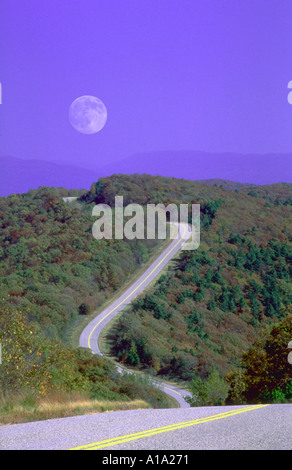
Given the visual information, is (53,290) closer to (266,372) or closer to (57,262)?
(57,262)

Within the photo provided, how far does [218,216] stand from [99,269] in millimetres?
24047

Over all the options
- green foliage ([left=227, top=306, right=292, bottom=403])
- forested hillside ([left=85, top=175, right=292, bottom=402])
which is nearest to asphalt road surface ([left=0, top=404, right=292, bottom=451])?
green foliage ([left=227, top=306, right=292, bottom=403])

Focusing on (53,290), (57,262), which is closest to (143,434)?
(53,290)

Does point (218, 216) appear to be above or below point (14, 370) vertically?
above

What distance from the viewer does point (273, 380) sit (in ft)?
55.2

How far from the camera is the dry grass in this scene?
950 centimetres

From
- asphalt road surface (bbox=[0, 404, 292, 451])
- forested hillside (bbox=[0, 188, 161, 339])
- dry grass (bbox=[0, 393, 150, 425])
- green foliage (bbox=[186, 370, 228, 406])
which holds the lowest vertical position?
green foliage (bbox=[186, 370, 228, 406])

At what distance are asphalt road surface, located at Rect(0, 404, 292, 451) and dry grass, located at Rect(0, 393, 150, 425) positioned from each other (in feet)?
1.61

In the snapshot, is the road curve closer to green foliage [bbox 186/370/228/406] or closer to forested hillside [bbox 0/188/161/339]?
green foliage [bbox 186/370/228/406]

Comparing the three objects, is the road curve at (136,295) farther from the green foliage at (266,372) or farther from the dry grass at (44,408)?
the dry grass at (44,408)

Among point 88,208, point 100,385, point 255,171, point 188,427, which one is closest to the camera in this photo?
point 188,427

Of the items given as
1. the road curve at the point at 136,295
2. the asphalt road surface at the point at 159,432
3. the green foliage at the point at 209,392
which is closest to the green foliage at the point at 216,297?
the road curve at the point at 136,295
